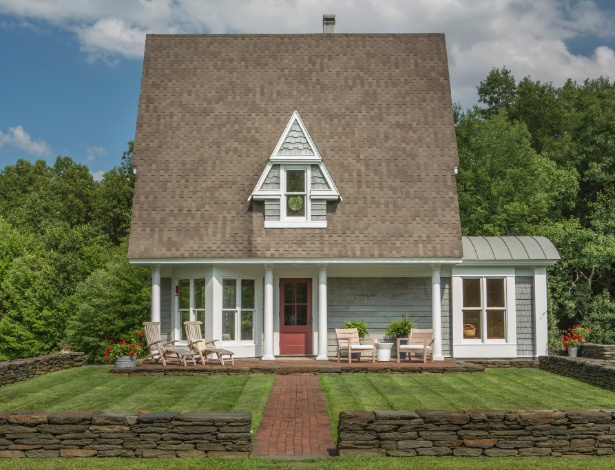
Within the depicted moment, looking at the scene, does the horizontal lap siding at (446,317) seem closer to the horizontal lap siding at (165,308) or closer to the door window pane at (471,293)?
the door window pane at (471,293)

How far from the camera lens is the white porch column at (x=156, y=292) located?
68.3 feet

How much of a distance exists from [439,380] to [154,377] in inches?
254

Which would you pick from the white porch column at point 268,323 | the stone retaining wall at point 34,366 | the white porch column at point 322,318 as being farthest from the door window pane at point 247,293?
the stone retaining wall at point 34,366

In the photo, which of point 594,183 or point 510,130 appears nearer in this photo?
point 594,183

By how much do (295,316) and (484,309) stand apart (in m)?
5.17

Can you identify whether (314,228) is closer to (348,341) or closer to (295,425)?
(348,341)

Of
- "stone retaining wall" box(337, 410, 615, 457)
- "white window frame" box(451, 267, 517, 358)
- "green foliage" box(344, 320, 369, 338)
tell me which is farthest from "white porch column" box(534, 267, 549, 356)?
"stone retaining wall" box(337, 410, 615, 457)

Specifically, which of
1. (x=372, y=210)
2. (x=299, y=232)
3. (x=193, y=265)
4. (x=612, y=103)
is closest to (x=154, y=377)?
(x=193, y=265)

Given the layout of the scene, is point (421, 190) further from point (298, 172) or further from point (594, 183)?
point (594, 183)

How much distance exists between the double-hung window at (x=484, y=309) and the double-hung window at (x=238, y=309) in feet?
19.1

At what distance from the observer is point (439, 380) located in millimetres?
17547

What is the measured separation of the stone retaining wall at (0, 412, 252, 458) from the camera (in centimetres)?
1026

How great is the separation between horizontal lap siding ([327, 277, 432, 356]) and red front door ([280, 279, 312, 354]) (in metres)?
0.58

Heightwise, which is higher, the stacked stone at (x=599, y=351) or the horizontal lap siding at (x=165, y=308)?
the horizontal lap siding at (x=165, y=308)
